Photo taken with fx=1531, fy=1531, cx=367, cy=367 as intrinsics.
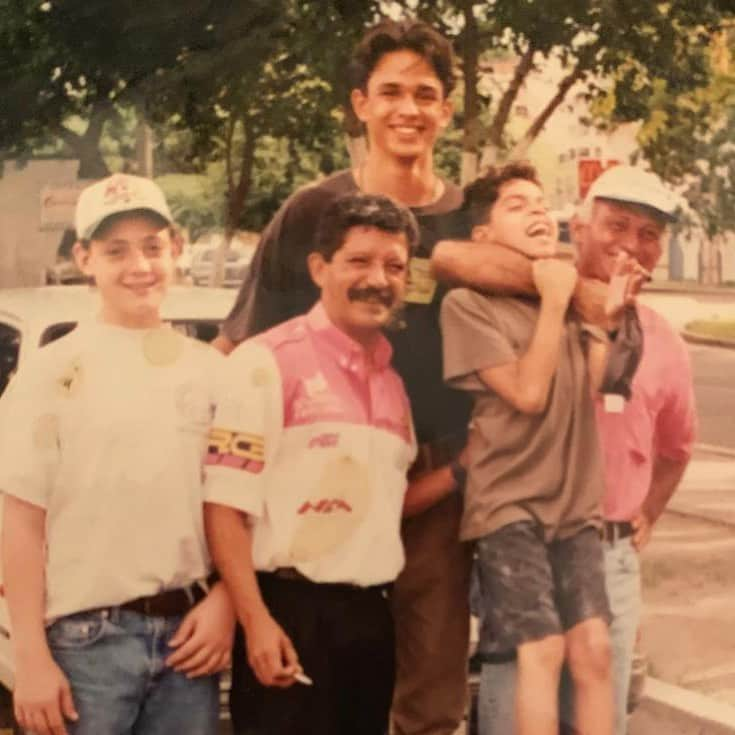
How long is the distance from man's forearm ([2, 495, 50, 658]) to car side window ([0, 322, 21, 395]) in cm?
23

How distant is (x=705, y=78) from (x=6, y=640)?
58.5 inches

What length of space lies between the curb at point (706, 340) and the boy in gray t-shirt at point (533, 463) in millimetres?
163

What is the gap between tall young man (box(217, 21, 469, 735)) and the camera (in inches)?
95.7

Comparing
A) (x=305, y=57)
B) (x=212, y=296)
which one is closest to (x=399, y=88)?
(x=305, y=57)

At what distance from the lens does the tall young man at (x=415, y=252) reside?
2430 mm

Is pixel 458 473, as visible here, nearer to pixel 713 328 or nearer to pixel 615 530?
pixel 615 530

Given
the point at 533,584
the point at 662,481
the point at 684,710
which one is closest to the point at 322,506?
the point at 533,584

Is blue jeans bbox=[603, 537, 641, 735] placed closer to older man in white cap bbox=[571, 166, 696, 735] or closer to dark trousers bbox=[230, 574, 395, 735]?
older man in white cap bbox=[571, 166, 696, 735]

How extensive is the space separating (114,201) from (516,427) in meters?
0.72

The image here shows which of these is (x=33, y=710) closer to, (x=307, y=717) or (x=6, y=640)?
(x=6, y=640)

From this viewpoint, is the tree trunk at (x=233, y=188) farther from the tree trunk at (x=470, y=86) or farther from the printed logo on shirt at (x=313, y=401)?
the tree trunk at (x=470, y=86)

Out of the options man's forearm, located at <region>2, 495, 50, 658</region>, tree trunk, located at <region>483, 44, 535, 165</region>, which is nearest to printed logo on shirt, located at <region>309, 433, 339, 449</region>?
man's forearm, located at <region>2, 495, 50, 658</region>

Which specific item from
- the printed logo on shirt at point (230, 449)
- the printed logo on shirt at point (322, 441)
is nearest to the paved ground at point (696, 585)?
the printed logo on shirt at point (322, 441)

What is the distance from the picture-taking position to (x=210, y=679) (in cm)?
241
